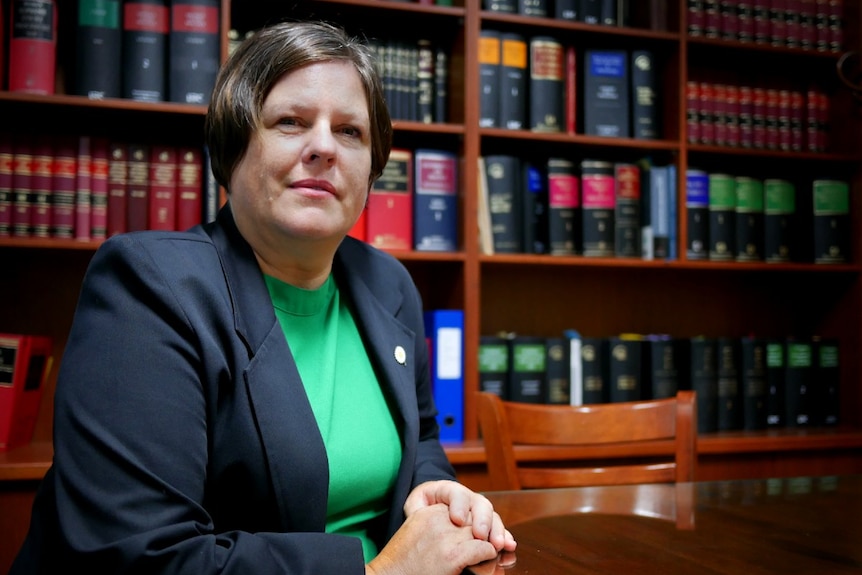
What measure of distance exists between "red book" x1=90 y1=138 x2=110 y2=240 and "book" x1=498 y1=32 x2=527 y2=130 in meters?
1.14

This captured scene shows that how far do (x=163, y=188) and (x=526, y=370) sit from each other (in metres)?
1.17

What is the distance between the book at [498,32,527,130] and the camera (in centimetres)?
236

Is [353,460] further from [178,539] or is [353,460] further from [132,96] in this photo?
[132,96]

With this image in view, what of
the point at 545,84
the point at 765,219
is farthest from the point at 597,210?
the point at 765,219

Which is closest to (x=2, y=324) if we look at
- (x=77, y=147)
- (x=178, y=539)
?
(x=77, y=147)

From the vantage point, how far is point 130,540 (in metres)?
0.83

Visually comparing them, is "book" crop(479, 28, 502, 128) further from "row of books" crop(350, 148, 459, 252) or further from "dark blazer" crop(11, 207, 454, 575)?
"dark blazer" crop(11, 207, 454, 575)

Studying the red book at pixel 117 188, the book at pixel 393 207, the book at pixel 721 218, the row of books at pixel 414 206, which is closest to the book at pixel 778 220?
the book at pixel 721 218

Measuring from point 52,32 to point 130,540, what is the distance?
169 centimetres

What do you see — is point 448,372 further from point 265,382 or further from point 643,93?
point 265,382

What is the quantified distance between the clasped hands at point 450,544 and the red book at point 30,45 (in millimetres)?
1662

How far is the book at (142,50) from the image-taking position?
6.83 ft

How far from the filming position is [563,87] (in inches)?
95.7

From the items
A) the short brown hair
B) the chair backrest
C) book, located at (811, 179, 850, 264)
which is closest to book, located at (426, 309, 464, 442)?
the chair backrest
